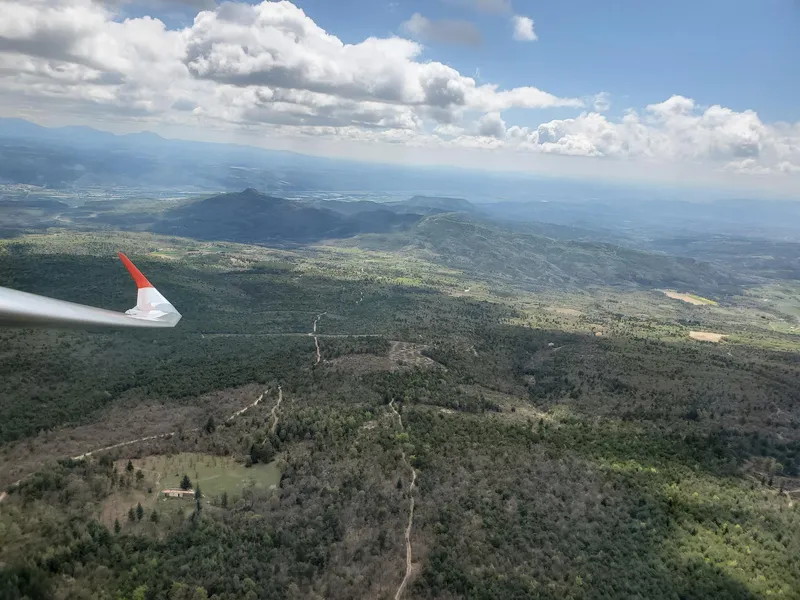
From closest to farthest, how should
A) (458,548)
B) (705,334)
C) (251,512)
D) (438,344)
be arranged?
(458,548), (251,512), (438,344), (705,334)

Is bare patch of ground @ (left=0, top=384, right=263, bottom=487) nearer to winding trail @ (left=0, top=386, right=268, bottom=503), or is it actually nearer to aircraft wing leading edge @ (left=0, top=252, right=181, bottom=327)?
winding trail @ (left=0, top=386, right=268, bottom=503)

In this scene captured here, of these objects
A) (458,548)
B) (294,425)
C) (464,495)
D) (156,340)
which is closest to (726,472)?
(464,495)

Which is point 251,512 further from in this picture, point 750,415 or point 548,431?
point 750,415

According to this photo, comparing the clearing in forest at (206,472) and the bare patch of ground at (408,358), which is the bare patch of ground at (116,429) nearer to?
the clearing in forest at (206,472)

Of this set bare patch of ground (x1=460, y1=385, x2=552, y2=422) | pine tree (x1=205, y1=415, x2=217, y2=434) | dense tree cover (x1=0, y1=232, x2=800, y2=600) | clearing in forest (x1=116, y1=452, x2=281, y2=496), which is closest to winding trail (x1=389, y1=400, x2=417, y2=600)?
dense tree cover (x1=0, y1=232, x2=800, y2=600)

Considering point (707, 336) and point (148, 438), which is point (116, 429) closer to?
point (148, 438)

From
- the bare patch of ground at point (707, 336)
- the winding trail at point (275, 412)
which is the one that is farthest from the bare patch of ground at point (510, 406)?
the bare patch of ground at point (707, 336)
